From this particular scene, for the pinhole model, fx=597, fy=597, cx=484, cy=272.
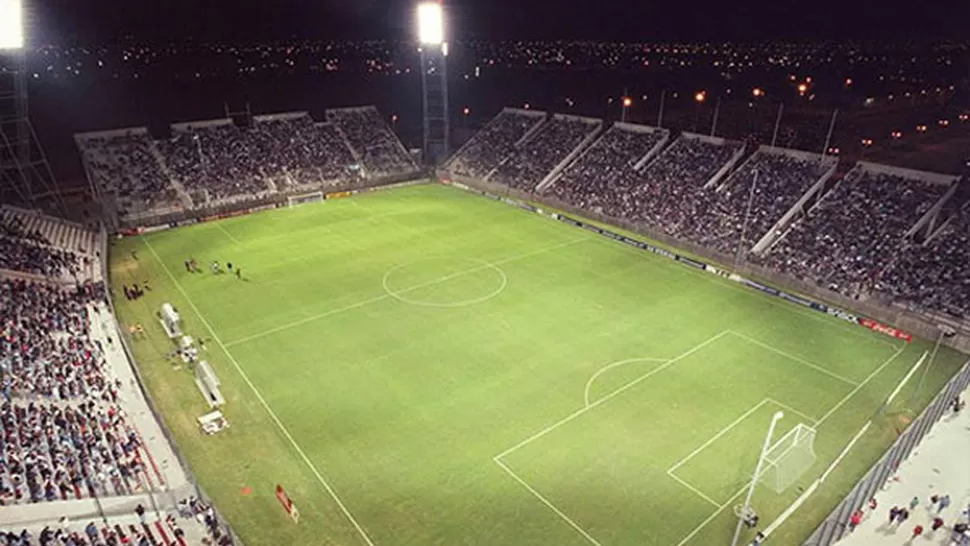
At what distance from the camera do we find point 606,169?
58.3 meters

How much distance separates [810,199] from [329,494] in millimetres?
41945

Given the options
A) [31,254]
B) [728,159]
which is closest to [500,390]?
[31,254]

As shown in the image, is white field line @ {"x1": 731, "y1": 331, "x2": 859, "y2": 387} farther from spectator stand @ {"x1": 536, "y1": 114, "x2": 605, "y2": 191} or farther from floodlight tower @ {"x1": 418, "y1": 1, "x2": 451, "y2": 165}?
floodlight tower @ {"x1": 418, "y1": 1, "x2": 451, "y2": 165}

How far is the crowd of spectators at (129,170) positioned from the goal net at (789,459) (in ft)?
168

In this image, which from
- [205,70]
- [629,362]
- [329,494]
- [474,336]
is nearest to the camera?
[329,494]

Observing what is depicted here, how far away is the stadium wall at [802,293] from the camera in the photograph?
107 feet

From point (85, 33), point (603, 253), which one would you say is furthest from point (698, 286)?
point (85, 33)

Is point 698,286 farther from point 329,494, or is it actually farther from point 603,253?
point 329,494

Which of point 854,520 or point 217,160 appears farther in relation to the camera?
point 217,160

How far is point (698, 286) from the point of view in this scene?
38.8 metres

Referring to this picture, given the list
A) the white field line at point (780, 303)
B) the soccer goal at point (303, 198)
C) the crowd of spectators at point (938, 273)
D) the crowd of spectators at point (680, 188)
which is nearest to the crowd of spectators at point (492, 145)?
the soccer goal at point (303, 198)

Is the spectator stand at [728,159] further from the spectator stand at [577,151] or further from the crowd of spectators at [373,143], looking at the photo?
the crowd of spectators at [373,143]

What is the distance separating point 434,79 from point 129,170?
32.3 m

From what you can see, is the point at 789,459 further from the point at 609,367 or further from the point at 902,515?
the point at 609,367
